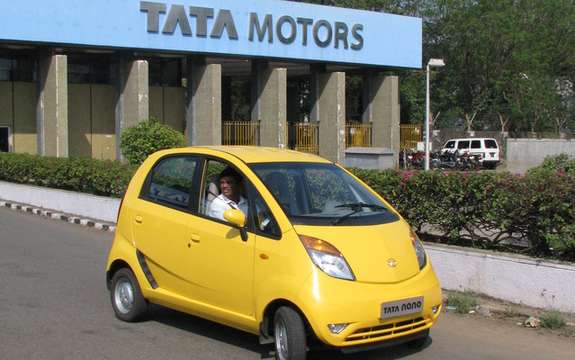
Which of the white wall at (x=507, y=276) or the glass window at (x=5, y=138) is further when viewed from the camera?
the glass window at (x=5, y=138)

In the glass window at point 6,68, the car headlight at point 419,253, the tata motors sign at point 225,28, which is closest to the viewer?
the car headlight at point 419,253

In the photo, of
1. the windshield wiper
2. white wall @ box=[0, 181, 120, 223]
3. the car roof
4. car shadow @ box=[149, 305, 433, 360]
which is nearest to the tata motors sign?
white wall @ box=[0, 181, 120, 223]

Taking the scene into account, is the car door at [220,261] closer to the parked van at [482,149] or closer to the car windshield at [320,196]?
the car windshield at [320,196]

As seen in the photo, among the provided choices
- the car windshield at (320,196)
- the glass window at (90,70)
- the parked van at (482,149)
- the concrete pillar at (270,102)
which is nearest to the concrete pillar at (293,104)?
the parked van at (482,149)

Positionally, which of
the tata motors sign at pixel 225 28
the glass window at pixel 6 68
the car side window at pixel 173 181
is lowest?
the car side window at pixel 173 181

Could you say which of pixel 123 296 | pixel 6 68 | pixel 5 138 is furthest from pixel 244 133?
pixel 123 296

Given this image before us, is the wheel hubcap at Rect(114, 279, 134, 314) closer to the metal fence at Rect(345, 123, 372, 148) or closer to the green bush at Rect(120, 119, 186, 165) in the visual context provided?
the green bush at Rect(120, 119, 186, 165)

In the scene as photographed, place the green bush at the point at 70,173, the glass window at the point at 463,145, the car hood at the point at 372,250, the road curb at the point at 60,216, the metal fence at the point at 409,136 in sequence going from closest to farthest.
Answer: the car hood at the point at 372,250, the road curb at the point at 60,216, the green bush at the point at 70,173, the metal fence at the point at 409,136, the glass window at the point at 463,145

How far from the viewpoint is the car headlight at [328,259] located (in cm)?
572

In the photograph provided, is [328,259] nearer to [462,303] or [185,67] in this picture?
[462,303]

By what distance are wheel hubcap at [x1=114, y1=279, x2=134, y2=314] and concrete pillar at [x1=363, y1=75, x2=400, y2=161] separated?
32.4 metres

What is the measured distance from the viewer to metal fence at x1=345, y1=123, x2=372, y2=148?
38875 millimetres

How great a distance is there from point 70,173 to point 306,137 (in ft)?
66.8

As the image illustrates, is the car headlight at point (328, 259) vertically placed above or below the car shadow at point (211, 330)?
above
